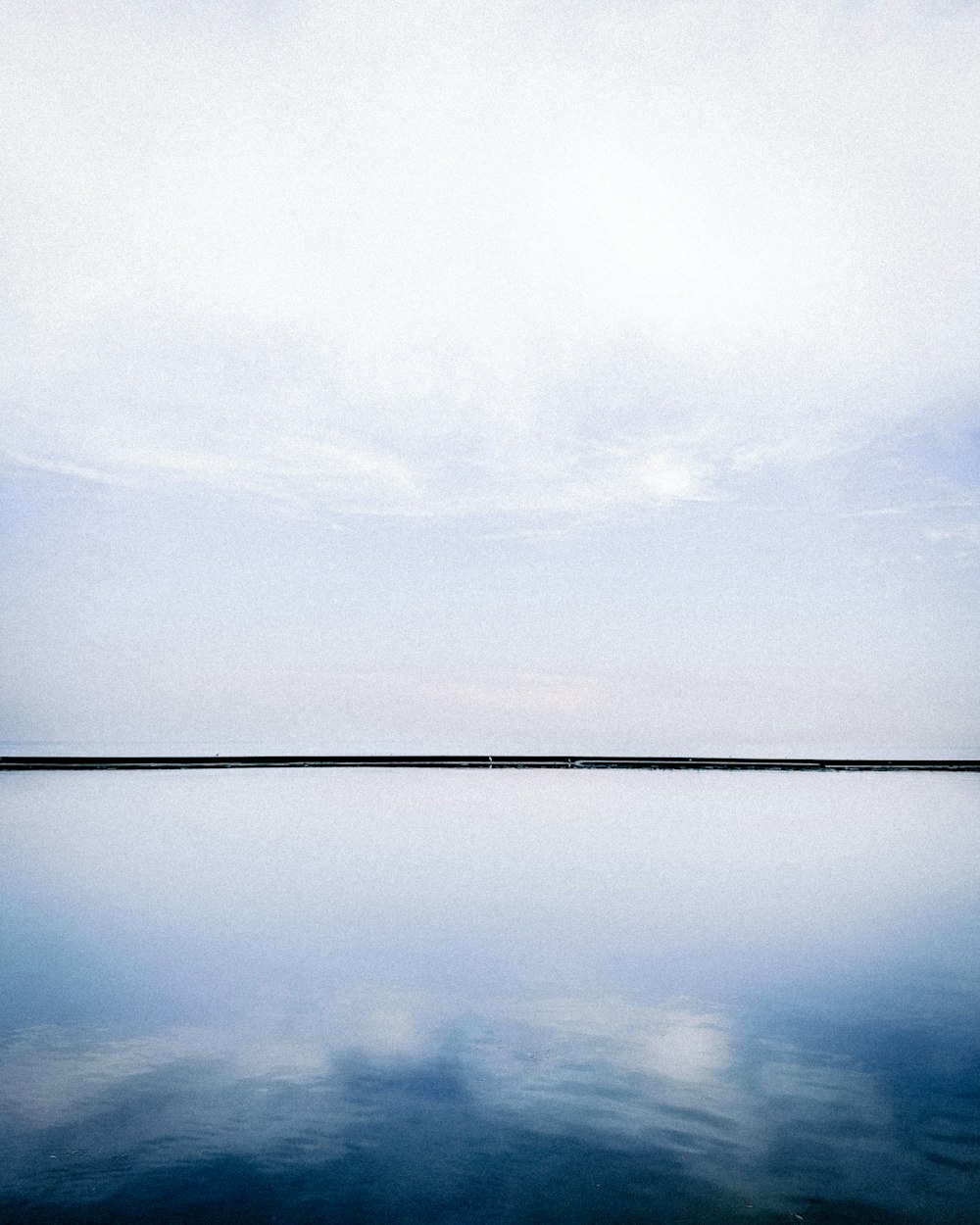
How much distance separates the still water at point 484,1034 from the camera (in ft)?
20.8

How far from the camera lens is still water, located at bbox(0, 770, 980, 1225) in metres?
6.33

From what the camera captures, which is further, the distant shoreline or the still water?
the distant shoreline

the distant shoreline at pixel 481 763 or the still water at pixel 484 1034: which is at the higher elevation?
the distant shoreline at pixel 481 763

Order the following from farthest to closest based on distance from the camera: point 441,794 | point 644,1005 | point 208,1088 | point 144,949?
point 441,794
point 144,949
point 644,1005
point 208,1088

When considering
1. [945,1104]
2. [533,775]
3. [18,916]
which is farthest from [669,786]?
[945,1104]

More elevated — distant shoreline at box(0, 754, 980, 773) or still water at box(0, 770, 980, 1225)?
distant shoreline at box(0, 754, 980, 773)

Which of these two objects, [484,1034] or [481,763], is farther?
[481,763]

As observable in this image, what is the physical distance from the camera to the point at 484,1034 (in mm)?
10094

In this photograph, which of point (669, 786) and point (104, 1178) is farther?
point (669, 786)

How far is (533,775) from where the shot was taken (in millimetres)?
59250

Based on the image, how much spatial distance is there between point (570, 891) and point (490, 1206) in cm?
1400

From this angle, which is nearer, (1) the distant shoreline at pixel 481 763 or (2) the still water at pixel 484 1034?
(2) the still water at pixel 484 1034

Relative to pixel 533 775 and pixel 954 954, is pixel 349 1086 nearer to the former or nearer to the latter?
pixel 954 954

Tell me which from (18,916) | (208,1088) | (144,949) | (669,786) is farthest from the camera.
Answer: (669,786)
